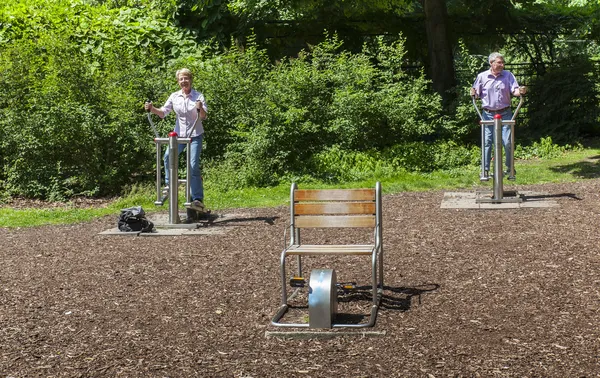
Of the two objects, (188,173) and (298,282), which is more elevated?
(188,173)

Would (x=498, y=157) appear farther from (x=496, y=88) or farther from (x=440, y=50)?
(x=440, y=50)

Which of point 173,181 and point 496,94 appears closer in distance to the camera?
point 173,181

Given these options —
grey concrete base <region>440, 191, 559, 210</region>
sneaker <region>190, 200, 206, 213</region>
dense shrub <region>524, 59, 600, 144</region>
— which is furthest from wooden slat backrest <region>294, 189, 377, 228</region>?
dense shrub <region>524, 59, 600, 144</region>

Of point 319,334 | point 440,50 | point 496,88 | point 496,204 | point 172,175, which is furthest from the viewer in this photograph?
point 440,50

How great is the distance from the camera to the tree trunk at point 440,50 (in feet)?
62.5

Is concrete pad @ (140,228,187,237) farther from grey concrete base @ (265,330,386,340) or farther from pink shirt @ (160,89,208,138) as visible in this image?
grey concrete base @ (265,330,386,340)

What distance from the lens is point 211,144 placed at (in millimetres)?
16078

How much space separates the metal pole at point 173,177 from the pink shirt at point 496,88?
13.6 feet

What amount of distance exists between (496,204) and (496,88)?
1.61 meters

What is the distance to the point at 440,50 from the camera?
19219 millimetres

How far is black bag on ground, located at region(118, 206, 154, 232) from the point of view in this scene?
11.0 meters

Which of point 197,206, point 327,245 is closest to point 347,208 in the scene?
point 327,245

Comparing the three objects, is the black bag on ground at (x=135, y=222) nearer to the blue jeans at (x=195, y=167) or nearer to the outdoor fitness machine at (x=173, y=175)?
the outdoor fitness machine at (x=173, y=175)

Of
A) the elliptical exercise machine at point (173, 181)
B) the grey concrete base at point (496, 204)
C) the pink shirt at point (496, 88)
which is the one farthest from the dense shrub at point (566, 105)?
the elliptical exercise machine at point (173, 181)
